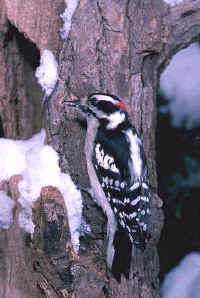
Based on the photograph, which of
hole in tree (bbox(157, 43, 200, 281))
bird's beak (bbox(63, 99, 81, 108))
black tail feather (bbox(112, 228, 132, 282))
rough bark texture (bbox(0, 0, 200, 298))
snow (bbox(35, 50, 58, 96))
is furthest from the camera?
→ hole in tree (bbox(157, 43, 200, 281))

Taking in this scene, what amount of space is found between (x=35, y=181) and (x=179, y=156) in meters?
1.35

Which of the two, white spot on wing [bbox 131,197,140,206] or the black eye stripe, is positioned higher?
the black eye stripe

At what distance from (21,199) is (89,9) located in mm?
1160

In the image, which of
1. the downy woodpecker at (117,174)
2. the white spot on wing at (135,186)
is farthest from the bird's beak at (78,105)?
the white spot on wing at (135,186)

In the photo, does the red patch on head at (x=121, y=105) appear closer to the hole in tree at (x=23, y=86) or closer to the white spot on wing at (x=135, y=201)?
the white spot on wing at (x=135, y=201)

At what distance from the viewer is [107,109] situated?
295cm

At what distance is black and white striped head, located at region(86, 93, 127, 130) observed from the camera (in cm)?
286

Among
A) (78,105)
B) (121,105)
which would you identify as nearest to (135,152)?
(121,105)

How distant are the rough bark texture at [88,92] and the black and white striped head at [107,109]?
0.34 ft

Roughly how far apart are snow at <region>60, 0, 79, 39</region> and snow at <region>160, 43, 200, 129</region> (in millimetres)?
1090

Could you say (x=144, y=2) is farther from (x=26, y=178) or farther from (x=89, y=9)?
(x=26, y=178)

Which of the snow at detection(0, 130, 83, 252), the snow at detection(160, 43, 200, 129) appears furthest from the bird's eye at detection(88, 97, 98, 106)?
the snow at detection(160, 43, 200, 129)

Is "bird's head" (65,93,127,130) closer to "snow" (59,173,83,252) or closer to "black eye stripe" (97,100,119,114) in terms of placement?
"black eye stripe" (97,100,119,114)

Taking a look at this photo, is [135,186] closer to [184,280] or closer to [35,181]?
[35,181]
